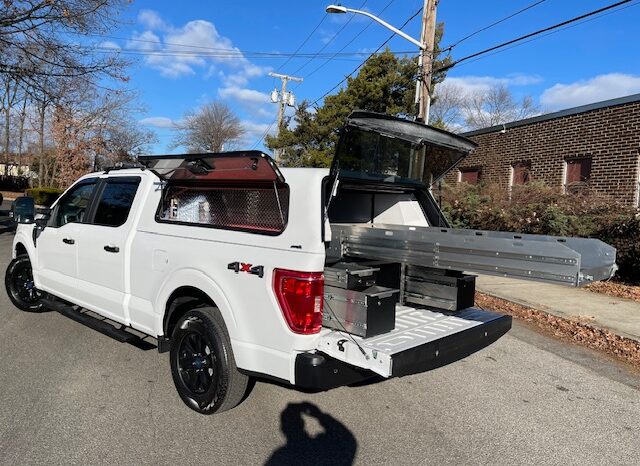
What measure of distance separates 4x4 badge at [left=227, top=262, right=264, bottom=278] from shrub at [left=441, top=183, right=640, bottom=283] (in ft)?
26.8

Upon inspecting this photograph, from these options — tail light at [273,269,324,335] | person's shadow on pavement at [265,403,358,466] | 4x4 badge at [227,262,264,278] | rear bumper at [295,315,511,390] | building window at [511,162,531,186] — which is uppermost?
building window at [511,162,531,186]

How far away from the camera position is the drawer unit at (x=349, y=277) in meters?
3.58

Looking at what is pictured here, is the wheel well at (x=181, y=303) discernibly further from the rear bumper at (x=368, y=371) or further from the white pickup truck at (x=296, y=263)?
the rear bumper at (x=368, y=371)

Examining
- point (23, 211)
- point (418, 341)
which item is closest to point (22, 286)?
point (23, 211)

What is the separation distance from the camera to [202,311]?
3.78 metres

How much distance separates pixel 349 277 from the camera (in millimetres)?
3586

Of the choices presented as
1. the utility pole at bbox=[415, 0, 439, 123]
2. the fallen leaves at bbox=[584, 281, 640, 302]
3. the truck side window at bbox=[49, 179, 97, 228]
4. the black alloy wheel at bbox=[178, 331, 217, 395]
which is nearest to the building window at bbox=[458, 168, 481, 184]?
the utility pole at bbox=[415, 0, 439, 123]

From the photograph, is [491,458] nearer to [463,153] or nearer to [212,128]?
[463,153]

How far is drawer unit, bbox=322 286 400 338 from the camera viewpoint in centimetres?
345

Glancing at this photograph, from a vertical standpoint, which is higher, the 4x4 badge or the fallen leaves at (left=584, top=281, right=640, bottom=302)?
the 4x4 badge

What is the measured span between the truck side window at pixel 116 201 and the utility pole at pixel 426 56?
8.58m

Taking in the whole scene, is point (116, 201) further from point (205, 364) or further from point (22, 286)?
point (22, 286)

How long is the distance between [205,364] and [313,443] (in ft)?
3.21

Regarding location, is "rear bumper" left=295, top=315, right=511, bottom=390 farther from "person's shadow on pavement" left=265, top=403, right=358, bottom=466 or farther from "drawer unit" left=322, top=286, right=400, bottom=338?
"person's shadow on pavement" left=265, top=403, right=358, bottom=466
